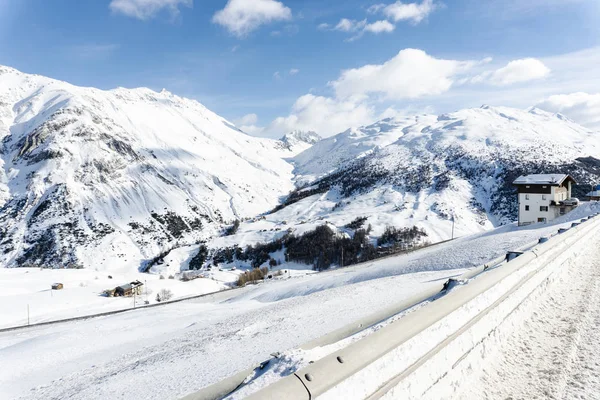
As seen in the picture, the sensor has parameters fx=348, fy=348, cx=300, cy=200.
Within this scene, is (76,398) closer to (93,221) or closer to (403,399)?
(403,399)

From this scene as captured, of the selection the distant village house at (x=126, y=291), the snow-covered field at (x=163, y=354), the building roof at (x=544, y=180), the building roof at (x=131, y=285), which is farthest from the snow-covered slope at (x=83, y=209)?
the snow-covered field at (x=163, y=354)

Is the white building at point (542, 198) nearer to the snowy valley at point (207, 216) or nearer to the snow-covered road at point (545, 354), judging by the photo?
the snowy valley at point (207, 216)

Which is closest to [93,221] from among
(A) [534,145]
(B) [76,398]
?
(B) [76,398]

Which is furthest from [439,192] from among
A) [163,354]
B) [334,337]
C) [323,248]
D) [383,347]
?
[383,347]

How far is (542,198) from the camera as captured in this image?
45812mm

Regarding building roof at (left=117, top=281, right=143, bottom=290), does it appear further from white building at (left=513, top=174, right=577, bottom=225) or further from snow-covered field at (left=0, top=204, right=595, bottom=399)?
white building at (left=513, top=174, right=577, bottom=225)

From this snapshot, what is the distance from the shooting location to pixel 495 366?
4.54 meters

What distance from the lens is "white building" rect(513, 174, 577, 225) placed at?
44.7 metres

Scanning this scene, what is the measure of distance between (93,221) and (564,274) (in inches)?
6769

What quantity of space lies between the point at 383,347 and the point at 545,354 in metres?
3.22

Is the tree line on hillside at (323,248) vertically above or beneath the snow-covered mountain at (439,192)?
beneath

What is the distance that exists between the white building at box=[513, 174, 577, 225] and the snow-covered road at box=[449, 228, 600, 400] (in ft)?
147

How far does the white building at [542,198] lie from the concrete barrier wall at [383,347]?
47150mm

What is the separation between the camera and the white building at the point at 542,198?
44.7m
